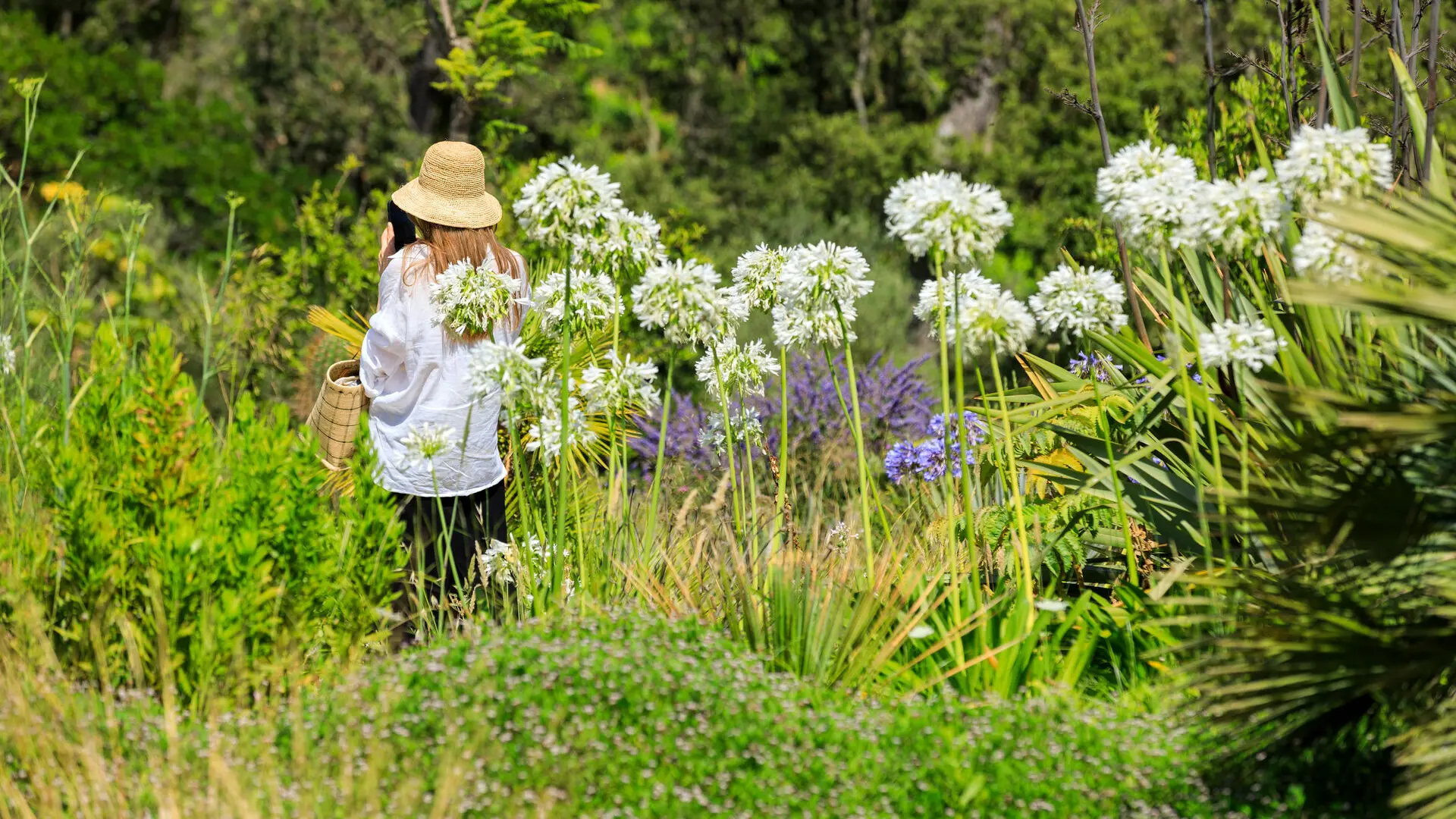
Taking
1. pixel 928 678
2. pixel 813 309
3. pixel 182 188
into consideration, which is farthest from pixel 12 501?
pixel 182 188

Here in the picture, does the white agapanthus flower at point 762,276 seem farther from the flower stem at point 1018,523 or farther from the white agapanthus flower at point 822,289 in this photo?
the flower stem at point 1018,523

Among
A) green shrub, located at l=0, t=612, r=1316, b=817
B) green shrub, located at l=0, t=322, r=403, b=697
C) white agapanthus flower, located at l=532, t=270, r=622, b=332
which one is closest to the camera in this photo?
green shrub, located at l=0, t=612, r=1316, b=817

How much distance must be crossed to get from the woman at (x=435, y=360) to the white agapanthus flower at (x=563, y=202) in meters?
0.79

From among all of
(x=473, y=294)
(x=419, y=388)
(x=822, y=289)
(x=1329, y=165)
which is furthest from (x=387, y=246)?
(x=1329, y=165)

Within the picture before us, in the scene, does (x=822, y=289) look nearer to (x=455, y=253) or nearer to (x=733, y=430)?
(x=733, y=430)

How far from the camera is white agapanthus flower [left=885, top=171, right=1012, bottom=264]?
319 cm

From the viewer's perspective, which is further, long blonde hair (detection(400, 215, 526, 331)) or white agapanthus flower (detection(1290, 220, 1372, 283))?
long blonde hair (detection(400, 215, 526, 331))

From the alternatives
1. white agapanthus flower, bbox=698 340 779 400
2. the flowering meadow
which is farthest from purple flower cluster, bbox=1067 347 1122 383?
white agapanthus flower, bbox=698 340 779 400

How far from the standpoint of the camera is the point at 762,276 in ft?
13.1

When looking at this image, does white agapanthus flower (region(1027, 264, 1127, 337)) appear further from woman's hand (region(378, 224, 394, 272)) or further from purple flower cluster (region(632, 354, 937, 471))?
purple flower cluster (region(632, 354, 937, 471))

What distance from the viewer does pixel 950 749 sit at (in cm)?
293

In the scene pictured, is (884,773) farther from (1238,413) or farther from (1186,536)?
(1238,413)

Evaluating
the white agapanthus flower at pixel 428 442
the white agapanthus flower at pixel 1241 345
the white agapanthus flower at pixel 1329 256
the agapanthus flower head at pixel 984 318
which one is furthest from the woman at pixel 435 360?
the white agapanthus flower at pixel 1329 256

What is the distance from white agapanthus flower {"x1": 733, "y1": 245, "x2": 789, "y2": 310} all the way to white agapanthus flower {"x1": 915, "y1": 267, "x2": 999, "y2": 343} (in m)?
0.47
